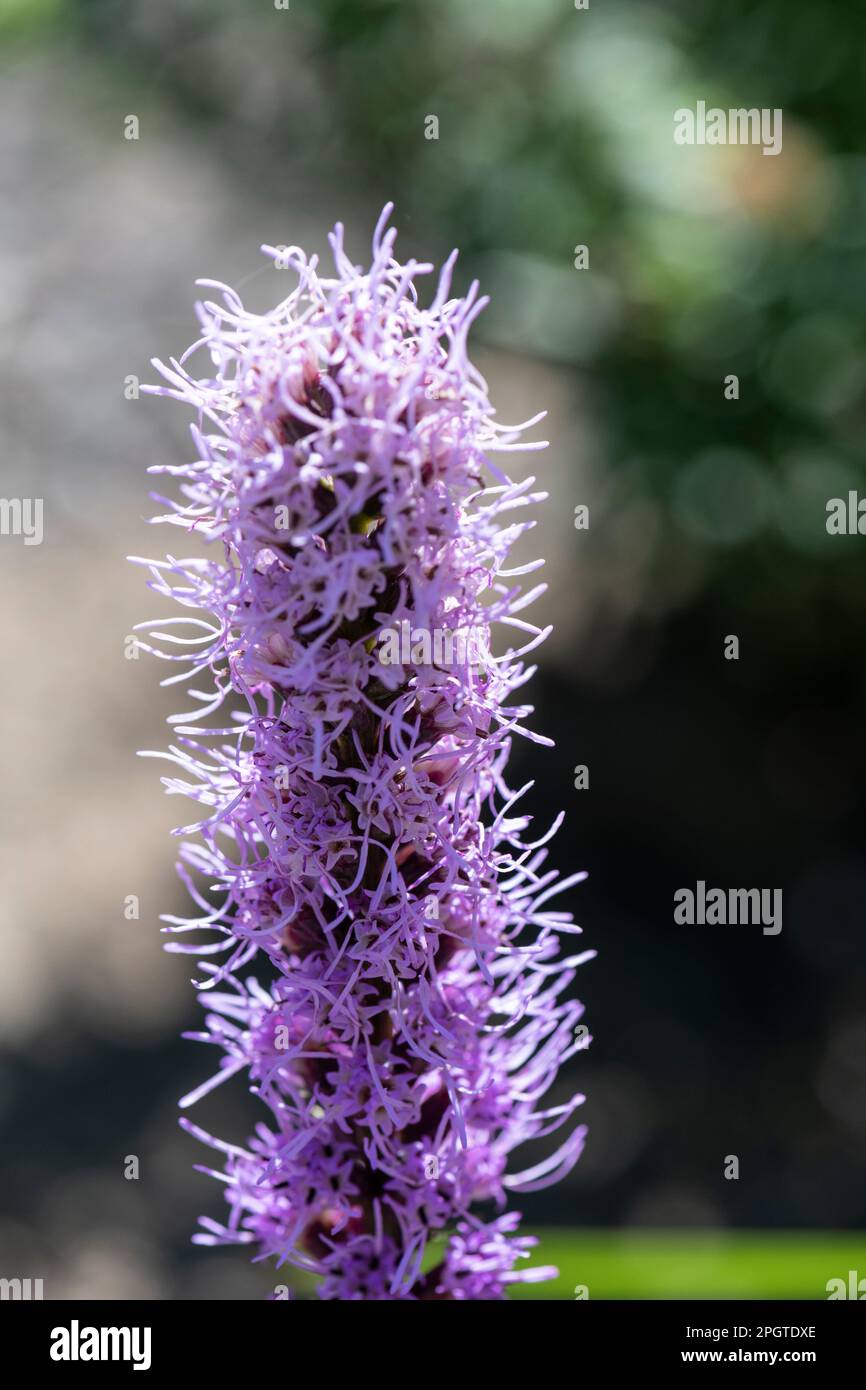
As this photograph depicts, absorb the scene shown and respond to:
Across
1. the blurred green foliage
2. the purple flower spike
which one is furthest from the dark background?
the purple flower spike

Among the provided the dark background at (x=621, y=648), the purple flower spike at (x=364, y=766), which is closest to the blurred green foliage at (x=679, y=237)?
the dark background at (x=621, y=648)

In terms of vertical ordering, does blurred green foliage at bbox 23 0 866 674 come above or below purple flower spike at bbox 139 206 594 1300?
above

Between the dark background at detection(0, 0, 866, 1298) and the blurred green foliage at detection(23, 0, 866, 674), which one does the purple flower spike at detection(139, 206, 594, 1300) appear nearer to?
the dark background at detection(0, 0, 866, 1298)

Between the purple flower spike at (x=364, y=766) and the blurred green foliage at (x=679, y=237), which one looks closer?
the purple flower spike at (x=364, y=766)

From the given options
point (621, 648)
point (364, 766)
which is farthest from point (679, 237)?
point (364, 766)

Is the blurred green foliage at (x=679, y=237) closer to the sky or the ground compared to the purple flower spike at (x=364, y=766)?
closer to the sky

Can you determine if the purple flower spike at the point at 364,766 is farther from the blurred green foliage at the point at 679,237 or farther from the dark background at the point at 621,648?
the blurred green foliage at the point at 679,237

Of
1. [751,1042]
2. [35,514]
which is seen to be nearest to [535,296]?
[751,1042]
